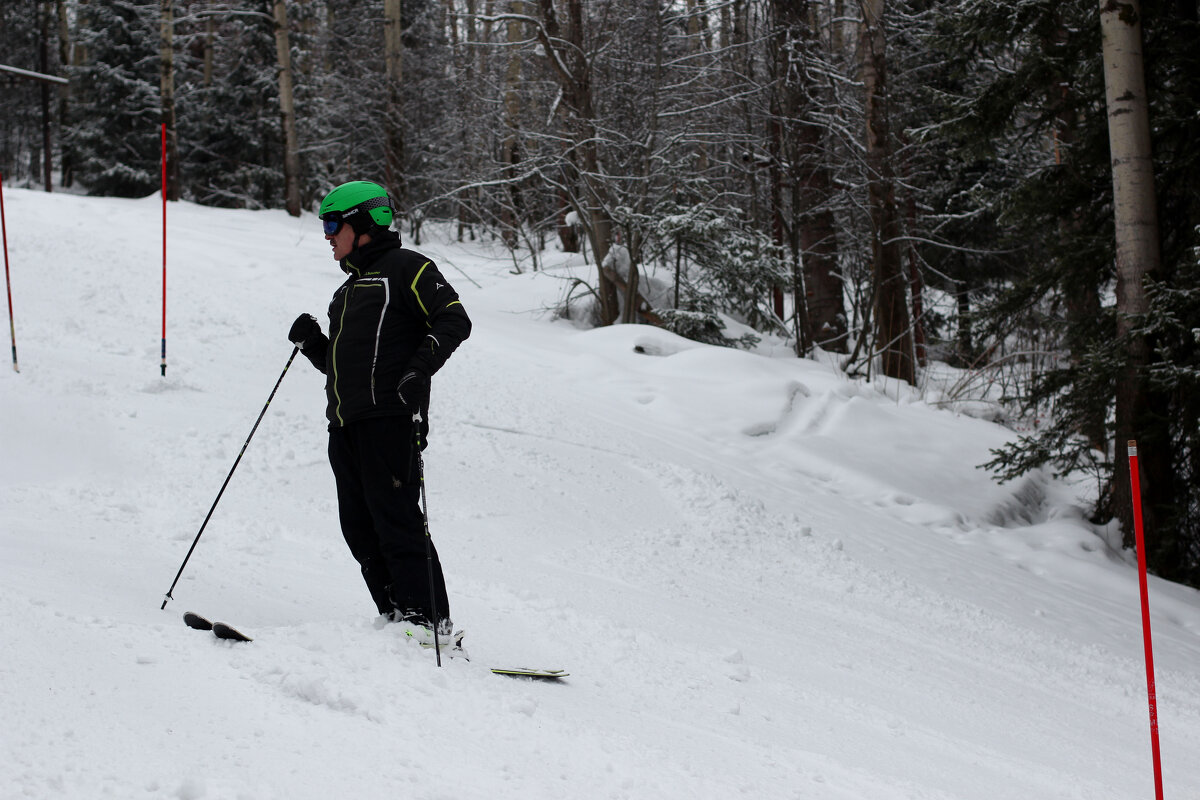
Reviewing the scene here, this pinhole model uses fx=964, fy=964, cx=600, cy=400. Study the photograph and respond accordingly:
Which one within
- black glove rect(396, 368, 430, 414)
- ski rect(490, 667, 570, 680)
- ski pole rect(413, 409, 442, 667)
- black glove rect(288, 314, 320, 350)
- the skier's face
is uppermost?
the skier's face

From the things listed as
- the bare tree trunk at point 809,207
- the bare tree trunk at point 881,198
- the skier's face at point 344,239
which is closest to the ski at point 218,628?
the skier's face at point 344,239

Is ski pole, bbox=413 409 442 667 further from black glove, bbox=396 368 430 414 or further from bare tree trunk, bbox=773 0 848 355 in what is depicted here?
bare tree trunk, bbox=773 0 848 355

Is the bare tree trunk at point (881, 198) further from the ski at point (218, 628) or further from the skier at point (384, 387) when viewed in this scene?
the ski at point (218, 628)

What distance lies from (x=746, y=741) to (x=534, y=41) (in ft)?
38.6

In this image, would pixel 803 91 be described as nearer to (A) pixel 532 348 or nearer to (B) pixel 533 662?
(A) pixel 532 348

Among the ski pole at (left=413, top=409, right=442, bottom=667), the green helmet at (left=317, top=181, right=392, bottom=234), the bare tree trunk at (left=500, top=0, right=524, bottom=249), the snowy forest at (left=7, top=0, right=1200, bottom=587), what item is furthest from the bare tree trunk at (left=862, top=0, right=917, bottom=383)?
the ski pole at (left=413, top=409, right=442, bottom=667)

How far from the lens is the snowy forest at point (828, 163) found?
8.16m

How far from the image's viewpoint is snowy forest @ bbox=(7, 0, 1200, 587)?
26.8 ft

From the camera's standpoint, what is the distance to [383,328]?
4.12 m

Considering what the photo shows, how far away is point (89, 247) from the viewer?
13.4 m

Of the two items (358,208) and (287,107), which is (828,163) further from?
(287,107)

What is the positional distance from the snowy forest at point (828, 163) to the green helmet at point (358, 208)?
586 cm

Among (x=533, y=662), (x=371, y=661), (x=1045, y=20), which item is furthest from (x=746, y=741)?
(x=1045, y=20)

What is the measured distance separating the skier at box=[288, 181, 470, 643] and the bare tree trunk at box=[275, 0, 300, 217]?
19679 mm
